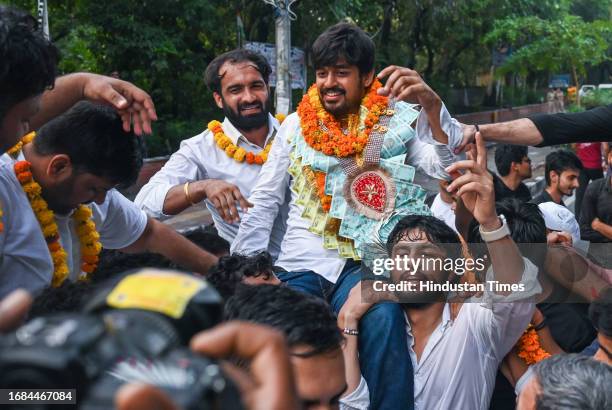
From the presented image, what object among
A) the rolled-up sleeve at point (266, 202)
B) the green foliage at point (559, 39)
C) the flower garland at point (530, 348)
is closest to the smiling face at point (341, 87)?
the rolled-up sleeve at point (266, 202)

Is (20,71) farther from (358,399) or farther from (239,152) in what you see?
(239,152)

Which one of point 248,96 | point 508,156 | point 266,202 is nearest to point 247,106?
A: point 248,96

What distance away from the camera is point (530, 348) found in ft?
8.82

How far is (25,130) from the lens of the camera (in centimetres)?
199

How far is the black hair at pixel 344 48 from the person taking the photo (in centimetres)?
319

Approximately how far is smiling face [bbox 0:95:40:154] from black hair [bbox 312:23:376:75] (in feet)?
5.04

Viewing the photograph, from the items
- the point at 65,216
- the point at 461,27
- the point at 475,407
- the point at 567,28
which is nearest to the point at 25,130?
the point at 65,216

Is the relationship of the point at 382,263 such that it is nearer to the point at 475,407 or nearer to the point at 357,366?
the point at 357,366

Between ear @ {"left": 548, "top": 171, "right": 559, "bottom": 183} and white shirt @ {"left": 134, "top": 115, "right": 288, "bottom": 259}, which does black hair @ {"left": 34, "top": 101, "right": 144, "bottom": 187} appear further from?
ear @ {"left": 548, "top": 171, "right": 559, "bottom": 183}

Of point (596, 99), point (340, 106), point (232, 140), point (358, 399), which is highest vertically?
point (340, 106)

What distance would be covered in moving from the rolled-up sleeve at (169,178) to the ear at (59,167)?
1.31 m

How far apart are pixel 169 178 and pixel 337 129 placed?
1012 millimetres

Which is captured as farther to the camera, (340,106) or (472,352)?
(340,106)

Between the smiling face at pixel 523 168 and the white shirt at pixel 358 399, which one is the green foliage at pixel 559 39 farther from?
the white shirt at pixel 358 399
